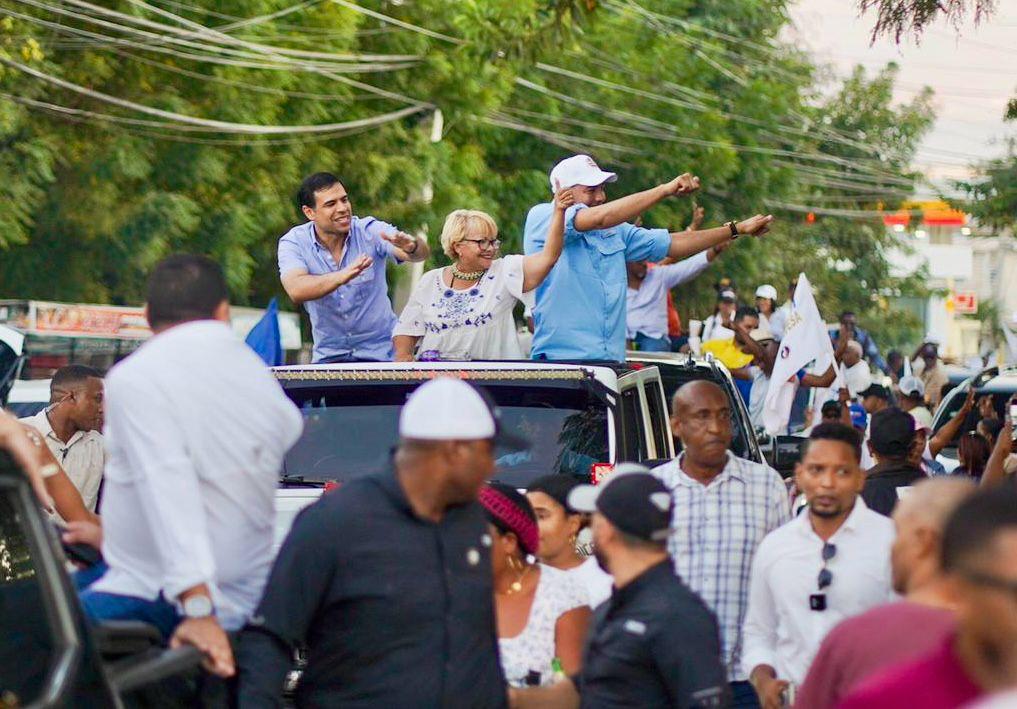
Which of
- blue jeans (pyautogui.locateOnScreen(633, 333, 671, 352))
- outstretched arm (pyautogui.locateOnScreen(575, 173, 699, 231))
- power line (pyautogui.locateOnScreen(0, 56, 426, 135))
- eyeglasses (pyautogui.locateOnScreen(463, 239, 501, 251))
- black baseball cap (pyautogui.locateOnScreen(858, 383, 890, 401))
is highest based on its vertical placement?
power line (pyautogui.locateOnScreen(0, 56, 426, 135))

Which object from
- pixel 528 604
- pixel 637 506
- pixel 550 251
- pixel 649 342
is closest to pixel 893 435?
pixel 550 251

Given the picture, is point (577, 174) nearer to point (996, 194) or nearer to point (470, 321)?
point (470, 321)

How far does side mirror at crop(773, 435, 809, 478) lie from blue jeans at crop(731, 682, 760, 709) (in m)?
3.27

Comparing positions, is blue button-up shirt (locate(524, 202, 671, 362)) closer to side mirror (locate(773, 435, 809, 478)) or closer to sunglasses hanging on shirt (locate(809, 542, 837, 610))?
side mirror (locate(773, 435, 809, 478))

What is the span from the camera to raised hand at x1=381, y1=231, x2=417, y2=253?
8.87 metres

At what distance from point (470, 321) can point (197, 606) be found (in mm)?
4387

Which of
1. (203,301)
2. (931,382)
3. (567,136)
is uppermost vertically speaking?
(567,136)

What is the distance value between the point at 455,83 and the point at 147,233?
279 inches

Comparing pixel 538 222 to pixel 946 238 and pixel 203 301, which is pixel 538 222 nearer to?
pixel 203 301

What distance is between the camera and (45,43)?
22500mm

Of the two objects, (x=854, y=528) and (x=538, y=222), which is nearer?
(x=854, y=528)

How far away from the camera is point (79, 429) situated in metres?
10.0

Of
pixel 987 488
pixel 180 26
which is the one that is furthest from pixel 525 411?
pixel 180 26

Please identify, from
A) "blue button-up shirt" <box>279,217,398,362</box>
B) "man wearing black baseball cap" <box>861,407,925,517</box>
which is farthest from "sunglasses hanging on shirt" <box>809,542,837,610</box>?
"blue button-up shirt" <box>279,217,398,362</box>
